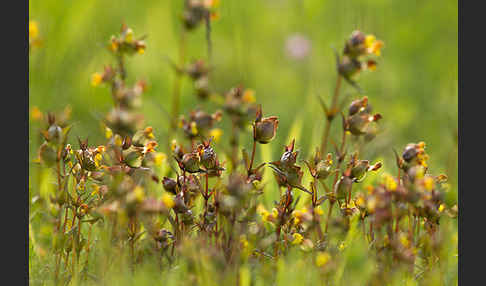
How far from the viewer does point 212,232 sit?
4.41 feet

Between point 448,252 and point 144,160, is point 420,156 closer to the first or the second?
point 448,252

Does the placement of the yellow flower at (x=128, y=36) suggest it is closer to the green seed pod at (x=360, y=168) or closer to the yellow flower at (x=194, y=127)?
the yellow flower at (x=194, y=127)

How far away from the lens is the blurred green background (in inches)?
112

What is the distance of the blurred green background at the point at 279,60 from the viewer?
2.84 metres

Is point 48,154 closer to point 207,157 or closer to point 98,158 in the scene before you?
point 98,158

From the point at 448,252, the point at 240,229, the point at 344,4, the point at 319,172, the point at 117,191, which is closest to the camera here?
the point at 117,191

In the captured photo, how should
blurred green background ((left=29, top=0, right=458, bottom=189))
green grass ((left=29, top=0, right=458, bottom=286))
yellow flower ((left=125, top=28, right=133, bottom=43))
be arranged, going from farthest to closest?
blurred green background ((left=29, top=0, right=458, bottom=189)), green grass ((left=29, top=0, right=458, bottom=286)), yellow flower ((left=125, top=28, right=133, bottom=43))

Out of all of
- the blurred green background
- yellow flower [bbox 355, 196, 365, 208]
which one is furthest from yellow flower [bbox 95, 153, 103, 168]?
the blurred green background

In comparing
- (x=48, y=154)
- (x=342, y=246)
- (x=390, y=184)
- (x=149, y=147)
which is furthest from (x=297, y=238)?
(x=48, y=154)

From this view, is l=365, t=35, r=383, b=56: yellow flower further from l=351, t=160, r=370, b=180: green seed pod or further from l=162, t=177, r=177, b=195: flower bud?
l=162, t=177, r=177, b=195: flower bud

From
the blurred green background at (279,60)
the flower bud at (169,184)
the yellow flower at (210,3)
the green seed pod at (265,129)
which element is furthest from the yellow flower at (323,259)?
the blurred green background at (279,60)

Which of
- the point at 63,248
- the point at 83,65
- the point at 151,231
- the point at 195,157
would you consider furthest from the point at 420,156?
the point at 83,65

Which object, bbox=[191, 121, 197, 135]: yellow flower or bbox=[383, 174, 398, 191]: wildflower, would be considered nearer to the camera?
bbox=[383, 174, 398, 191]: wildflower

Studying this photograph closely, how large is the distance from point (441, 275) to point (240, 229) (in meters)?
0.43
